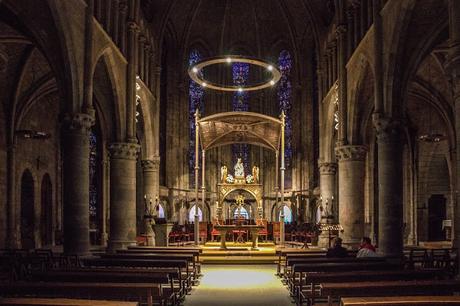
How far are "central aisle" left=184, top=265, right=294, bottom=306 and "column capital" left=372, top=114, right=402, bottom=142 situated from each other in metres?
6.10

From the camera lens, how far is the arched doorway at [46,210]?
109 feet

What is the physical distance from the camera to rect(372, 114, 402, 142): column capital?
20.7 m

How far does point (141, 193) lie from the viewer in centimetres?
3844

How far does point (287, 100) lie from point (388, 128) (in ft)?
81.3

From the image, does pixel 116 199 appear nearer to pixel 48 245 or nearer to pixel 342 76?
pixel 48 245

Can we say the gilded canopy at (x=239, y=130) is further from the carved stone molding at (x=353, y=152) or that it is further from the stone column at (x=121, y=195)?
the stone column at (x=121, y=195)

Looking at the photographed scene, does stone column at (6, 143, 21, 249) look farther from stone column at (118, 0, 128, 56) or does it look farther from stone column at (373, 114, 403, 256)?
stone column at (373, 114, 403, 256)

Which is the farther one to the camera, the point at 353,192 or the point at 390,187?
the point at 353,192

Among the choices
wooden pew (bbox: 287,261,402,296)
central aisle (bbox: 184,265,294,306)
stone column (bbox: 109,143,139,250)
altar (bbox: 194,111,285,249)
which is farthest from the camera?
altar (bbox: 194,111,285,249)

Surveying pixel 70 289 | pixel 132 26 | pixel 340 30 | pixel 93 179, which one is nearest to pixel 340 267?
pixel 70 289

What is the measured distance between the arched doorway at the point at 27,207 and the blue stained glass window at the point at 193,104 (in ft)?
49.1

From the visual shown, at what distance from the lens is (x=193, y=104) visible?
149 feet

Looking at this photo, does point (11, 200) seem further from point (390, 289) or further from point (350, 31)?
point (390, 289)

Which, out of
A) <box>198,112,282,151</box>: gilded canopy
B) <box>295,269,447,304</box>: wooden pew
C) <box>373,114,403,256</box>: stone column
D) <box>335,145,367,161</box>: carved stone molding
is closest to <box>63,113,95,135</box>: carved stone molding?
<box>373,114,403,256</box>: stone column
